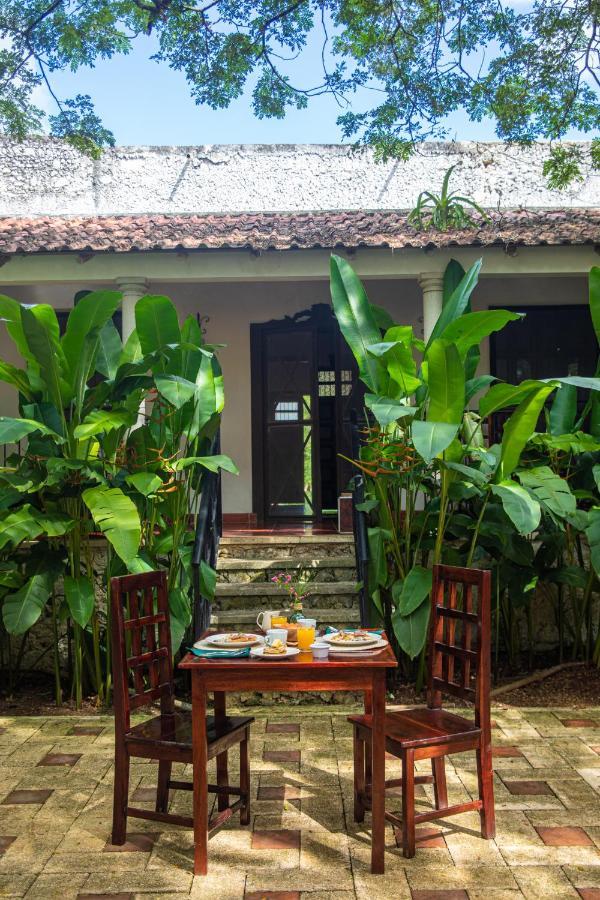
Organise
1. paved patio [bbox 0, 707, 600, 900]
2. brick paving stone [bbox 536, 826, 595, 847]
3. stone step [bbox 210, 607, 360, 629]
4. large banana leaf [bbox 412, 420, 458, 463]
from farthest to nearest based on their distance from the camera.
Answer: stone step [bbox 210, 607, 360, 629] → large banana leaf [bbox 412, 420, 458, 463] → brick paving stone [bbox 536, 826, 595, 847] → paved patio [bbox 0, 707, 600, 900]

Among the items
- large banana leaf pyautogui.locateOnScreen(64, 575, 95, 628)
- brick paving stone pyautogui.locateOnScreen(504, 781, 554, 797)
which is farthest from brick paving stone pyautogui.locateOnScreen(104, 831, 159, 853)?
large banana leaf pyautogui.locateOnScreen(64, 575, 95, 628)

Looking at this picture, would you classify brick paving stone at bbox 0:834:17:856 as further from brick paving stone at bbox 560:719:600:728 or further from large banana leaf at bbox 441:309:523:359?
large banana leaf at bbox 441:309:523:359

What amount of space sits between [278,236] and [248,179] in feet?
10.7

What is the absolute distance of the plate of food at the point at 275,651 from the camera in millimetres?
3537

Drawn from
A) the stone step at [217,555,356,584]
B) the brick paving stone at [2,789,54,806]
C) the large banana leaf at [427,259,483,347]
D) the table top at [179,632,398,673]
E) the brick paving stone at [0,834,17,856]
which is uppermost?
the large banana leaf at [427,259,483,347]

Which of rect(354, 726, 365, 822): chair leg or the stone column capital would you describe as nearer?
rect(354, 726, 365, 822): chair leg

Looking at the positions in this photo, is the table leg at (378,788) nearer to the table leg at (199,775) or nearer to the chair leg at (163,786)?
the table leg at (199,775)

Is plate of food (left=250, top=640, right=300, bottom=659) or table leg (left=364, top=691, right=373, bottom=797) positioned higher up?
plate of food (left=250, top=640, right=300, bottom=659)

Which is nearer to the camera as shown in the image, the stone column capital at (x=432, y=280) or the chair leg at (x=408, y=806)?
the chair leg at (x=408, y=806)

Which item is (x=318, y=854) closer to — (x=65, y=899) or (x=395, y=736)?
(x=395, y=736)

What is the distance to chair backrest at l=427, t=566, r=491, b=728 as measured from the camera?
12.2ft

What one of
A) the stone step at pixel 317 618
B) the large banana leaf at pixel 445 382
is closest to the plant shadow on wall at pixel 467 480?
the large banana leaf at pixel 445 382

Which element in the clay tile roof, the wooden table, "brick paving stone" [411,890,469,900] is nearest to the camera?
"brick paving stone" [411,890,469,900]

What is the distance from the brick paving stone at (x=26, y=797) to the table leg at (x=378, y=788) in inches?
67.1
